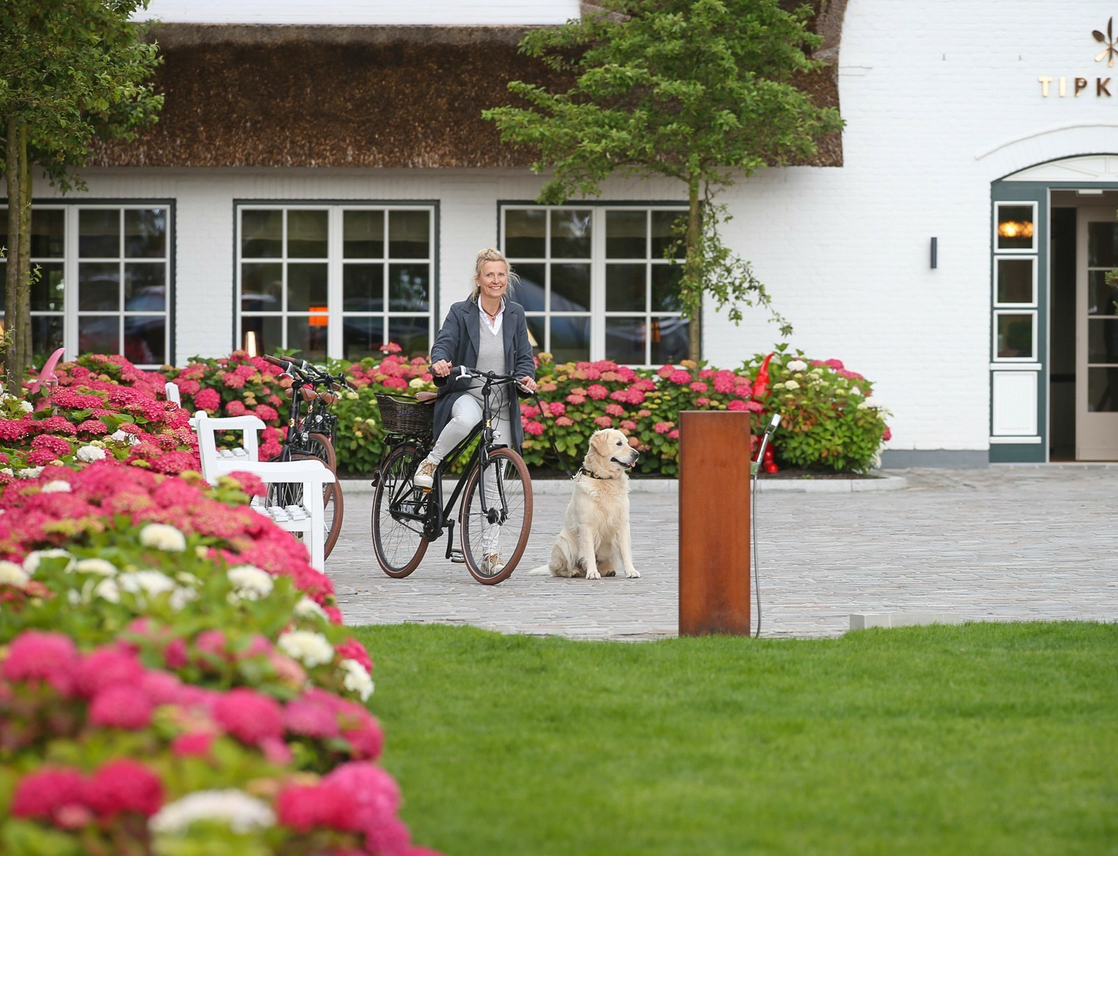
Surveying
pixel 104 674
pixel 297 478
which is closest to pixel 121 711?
pixel 104 674

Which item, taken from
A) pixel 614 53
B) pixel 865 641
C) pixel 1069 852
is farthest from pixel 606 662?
pixel 614 53

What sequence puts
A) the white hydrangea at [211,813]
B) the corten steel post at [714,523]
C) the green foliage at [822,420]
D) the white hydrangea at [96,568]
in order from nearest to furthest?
the white hydrangea at [211,813]
the white hydrangea at [96,568]
the corten steel post at [714,523]
the green foliage at [822,420]

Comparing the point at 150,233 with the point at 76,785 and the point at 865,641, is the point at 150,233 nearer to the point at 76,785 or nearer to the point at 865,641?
the point at 865,641

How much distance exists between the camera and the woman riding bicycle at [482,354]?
8.43 meters

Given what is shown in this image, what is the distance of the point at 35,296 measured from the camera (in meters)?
16.5

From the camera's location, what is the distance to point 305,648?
3.31m

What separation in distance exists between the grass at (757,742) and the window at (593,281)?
1064cm

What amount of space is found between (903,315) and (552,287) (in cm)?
370

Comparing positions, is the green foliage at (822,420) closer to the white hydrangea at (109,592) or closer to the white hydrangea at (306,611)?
the white hydrangea at (306,611)

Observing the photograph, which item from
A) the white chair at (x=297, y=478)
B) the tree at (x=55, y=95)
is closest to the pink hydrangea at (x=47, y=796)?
the white chair at (x=297, y=478)

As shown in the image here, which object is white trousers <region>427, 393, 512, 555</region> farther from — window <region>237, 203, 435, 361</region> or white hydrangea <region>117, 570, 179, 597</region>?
window <region>237, 203, 435, 361</region>

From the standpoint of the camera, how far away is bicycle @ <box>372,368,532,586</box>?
8.34m

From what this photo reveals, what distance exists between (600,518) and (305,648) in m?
5.28

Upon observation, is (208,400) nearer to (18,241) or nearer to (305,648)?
(18,241)
